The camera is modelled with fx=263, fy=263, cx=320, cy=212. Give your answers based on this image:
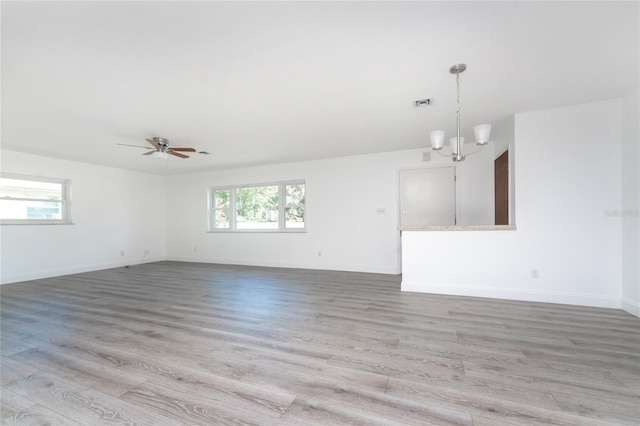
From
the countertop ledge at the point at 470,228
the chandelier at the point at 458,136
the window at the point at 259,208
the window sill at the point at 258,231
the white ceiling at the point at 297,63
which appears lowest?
the window sill at the point at 258,231

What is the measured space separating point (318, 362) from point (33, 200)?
21.1ft

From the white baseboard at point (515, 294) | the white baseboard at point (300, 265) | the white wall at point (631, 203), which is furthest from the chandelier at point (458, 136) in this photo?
the white baseboard at point (300, 265)

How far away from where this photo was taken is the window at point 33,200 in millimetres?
4695

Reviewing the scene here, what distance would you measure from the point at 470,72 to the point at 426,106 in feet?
2.33

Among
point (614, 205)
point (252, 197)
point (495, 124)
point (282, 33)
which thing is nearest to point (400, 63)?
point (282, 33)

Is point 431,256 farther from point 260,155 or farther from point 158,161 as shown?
point 158,161

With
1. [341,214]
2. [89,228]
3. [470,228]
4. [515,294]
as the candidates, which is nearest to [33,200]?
[89,228]

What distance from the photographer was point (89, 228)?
5.73m

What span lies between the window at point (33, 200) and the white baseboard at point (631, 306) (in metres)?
8.90

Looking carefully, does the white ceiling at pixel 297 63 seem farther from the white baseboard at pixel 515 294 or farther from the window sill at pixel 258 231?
the window sill at pixel 258 231

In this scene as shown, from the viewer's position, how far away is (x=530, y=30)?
180 centimetres

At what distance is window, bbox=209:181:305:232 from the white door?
222cm

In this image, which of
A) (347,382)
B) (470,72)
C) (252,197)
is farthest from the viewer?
(252,197)

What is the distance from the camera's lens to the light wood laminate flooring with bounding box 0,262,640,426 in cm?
139
